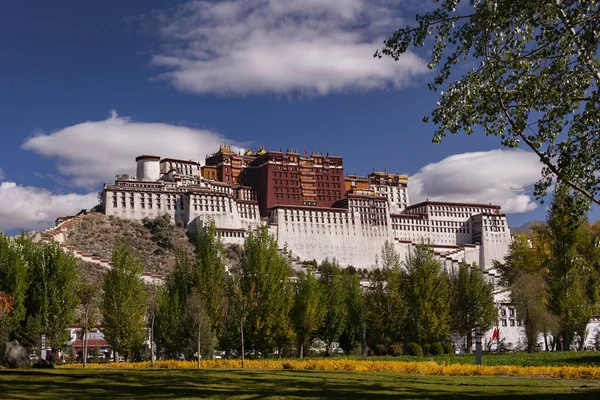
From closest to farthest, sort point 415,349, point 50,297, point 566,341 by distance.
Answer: point 50,297 < point 566,341 < point 415,349

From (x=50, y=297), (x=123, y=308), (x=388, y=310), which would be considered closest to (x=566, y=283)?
(x=388, y=310)

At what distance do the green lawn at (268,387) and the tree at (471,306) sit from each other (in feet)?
108

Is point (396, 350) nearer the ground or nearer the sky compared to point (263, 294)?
nearer the ground

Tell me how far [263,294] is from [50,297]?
12087 millimetres

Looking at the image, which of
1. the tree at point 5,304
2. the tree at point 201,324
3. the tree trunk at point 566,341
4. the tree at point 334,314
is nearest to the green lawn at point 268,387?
the tree at point 201,324

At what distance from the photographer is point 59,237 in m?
91.5

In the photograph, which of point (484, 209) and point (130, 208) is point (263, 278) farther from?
point (484, 209)

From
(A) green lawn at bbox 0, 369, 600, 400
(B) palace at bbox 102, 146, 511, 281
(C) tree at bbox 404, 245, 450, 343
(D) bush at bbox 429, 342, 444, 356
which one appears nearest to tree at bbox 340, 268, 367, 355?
(C) tree at bbox 404, 245, 450, 343

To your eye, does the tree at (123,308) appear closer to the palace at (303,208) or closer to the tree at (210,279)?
the tree at (210,279)

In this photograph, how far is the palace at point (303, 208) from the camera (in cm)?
10694

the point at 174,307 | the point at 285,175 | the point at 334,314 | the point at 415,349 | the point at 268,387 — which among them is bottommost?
the point at 415,349

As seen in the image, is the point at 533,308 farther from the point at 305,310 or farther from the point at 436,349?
the point at 305,310

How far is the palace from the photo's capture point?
351 ft

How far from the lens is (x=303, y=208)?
114500mm
